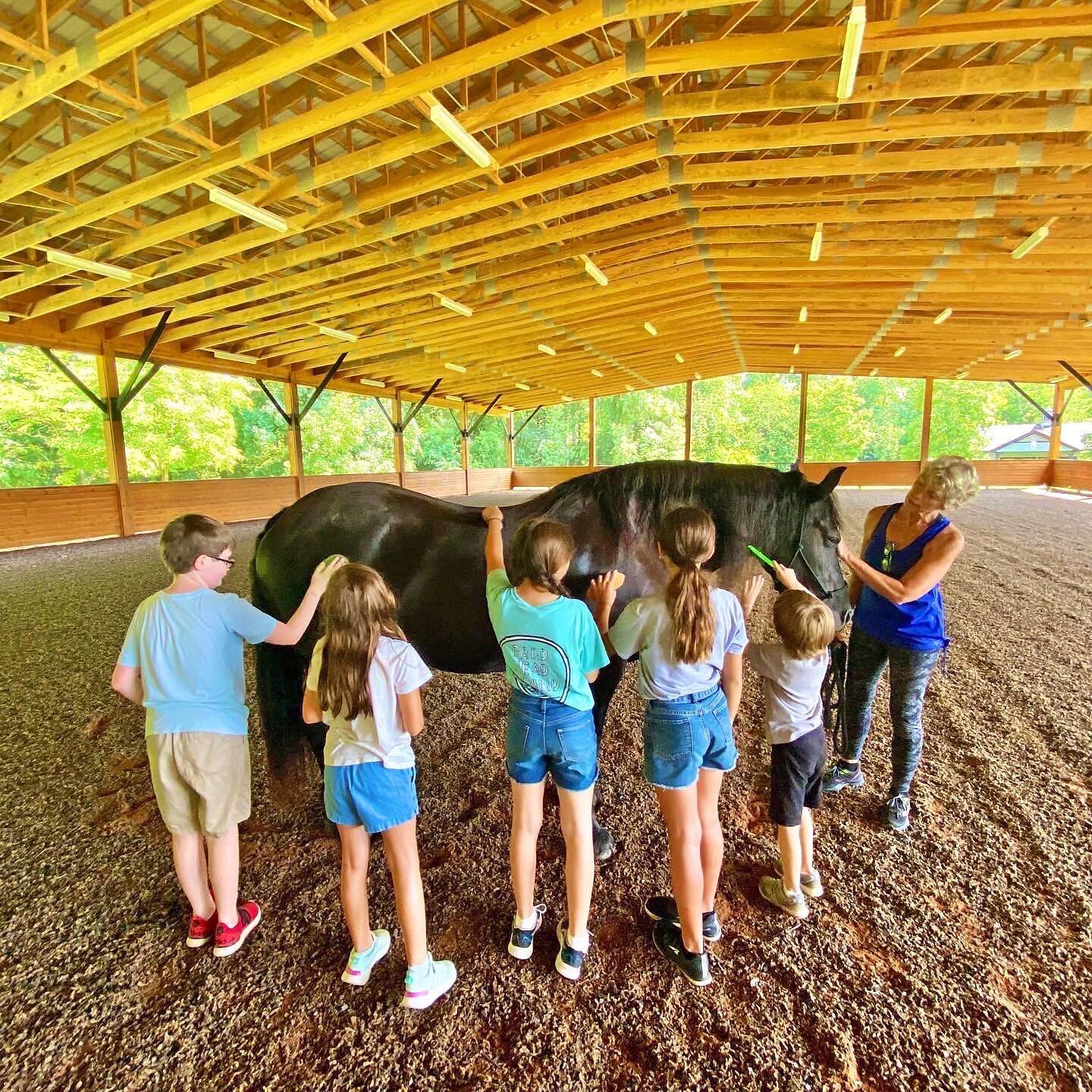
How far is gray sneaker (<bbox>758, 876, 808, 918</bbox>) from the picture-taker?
1612 millimetres

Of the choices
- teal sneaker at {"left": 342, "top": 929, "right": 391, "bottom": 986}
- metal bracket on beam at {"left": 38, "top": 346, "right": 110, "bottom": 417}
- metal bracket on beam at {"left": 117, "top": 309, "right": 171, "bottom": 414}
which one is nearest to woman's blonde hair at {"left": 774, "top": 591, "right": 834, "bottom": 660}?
teal sneaker at {"left": 342, "top": 929, "right": 391, "bottom": 986}

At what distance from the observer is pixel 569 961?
1417 millimetres

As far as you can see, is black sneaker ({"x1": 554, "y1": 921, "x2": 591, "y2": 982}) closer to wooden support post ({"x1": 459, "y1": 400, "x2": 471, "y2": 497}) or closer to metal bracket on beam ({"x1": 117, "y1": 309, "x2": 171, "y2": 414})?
metal bracket on beam ({"x1": 117, "y1": 309, "x2": 171, "y2": 414})

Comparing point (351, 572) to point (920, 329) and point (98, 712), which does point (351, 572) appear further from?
point (920, 329)

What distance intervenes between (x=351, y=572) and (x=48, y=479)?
19.5 metres

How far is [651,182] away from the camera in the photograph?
5.88m

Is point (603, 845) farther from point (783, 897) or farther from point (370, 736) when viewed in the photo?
point (370, 736)

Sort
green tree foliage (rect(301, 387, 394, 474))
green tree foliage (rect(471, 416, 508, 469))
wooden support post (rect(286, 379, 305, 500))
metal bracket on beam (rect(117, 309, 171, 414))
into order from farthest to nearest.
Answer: green tree foliage (rect(471, 416, 508, 469)) → green tree foliage (rect(301, 387, 394, 474)) → wooden support post (rect(286, 379, 305, 500)) → metal bracket on beam (rect(117, 309, 171, 414))

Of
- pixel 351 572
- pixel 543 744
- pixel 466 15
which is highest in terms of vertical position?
pixel 466 15

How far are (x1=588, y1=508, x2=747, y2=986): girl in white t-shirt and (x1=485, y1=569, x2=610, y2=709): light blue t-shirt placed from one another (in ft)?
0.37

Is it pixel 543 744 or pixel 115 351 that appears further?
pixel 115 351

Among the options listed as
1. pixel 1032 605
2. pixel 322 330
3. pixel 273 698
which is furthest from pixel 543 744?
pixel 322 330

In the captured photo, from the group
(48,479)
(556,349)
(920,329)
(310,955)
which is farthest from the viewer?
(48,479)

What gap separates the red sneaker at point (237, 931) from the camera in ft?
4.91
